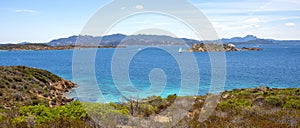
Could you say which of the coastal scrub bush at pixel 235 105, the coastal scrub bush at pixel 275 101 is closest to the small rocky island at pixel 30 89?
the coastal scrub bush at pixel 235 105

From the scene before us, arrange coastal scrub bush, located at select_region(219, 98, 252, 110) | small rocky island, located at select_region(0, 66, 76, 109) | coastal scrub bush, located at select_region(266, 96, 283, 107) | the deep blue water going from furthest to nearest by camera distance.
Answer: the deep blue water < small rocky island, located at select_region(0, 66, 76, 109) < coastal scrub bush, located at select_region(266, 96, 283, 107) < coastal scrub bush, located at select_region(219, 98, 252, 110)

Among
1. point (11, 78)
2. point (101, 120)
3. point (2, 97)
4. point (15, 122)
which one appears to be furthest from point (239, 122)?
point (11, 78)

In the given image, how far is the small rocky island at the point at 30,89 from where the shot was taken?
2302 cm

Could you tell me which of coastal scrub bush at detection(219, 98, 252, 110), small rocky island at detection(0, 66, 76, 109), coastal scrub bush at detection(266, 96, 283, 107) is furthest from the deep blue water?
coastal scrub bush at detection(266, 96, 283, 107)

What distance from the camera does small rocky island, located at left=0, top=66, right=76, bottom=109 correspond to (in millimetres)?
23016

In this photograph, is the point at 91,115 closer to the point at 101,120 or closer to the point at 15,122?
the point at 101,120

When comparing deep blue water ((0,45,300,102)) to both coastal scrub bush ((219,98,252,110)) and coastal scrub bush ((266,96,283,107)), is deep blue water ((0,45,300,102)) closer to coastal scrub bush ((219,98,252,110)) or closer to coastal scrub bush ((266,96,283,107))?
coastal scrub bush ((219,98,252,110))

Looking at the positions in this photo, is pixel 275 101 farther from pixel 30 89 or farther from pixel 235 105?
pixel 30 89

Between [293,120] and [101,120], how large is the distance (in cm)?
565

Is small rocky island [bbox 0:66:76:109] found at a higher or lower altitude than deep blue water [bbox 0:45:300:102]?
higher

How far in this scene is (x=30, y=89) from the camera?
3056cm

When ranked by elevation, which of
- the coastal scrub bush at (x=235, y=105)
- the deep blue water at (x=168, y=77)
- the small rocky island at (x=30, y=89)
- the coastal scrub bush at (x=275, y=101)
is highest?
the coastal scrub bush at (x=235, y=105)

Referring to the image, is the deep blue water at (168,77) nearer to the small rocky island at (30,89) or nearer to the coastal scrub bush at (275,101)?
the small rocky island at (30,89)

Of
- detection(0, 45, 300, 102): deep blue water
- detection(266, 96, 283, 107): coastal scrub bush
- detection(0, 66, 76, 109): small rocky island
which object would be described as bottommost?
detection(0, 45, 300, 102): deep blue water
